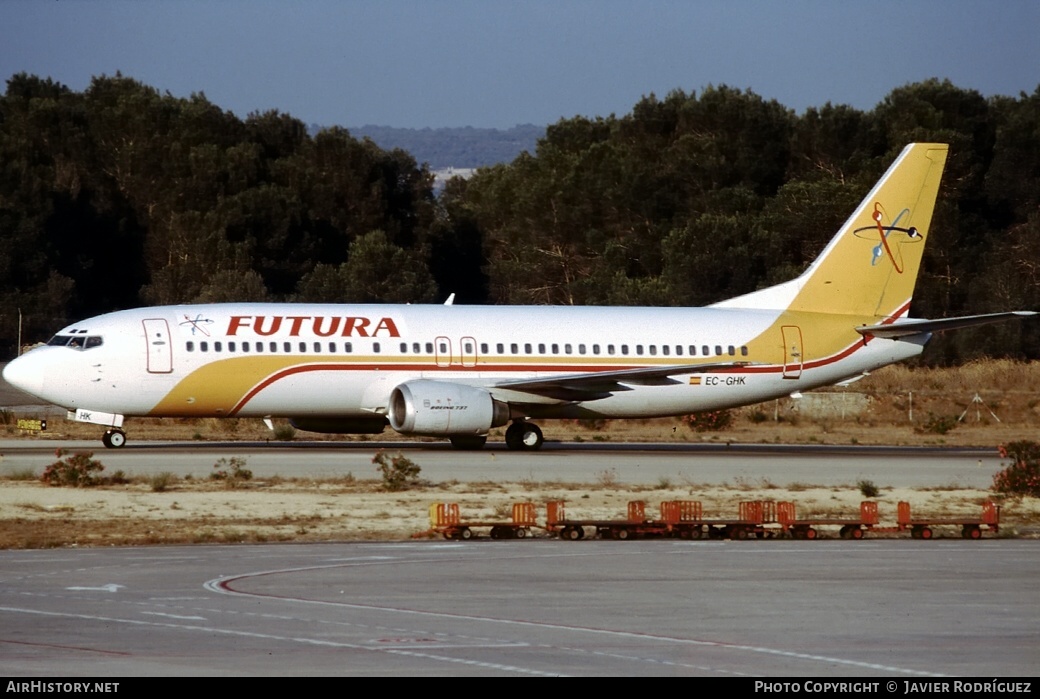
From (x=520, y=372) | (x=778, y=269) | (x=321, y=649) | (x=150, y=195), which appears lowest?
(x=321, y=649)

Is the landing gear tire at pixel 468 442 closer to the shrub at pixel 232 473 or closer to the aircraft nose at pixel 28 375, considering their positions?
the shrub at pixel 232 473

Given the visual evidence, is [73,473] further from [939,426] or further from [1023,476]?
[939,426]

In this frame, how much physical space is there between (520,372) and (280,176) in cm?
5867

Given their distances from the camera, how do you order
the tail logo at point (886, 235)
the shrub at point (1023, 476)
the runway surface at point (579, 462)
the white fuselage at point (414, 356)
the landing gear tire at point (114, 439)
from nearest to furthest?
the shrub at point (1023, 476)
the runway surface at point (579, 462)
the white fuselage at point (414, 356)
the landing gear tire at point (114, 439)
the tail logo at point (886, 235)

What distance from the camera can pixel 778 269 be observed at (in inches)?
3179

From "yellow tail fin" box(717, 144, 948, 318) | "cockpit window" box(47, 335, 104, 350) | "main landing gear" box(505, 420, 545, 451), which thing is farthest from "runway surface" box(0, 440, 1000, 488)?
"yellow tail fin" box(717, 144, 948, 318)

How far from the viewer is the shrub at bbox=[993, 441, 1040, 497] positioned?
2981 centimetres

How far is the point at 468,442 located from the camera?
40062mm

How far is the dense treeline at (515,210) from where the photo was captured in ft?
264

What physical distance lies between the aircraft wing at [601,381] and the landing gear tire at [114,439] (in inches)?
360

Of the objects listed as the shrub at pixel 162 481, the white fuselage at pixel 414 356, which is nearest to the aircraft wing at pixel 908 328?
the white fuselage at pixel 414 356

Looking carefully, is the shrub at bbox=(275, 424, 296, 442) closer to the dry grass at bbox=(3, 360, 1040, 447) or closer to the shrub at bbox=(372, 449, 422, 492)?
the dry grass at bbox=(3, 360, 1040, 447)

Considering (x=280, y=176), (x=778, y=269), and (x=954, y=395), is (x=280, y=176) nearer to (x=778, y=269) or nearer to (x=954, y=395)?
(x=778, y=269)

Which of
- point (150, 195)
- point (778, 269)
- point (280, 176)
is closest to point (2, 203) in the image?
point (150, 195)
